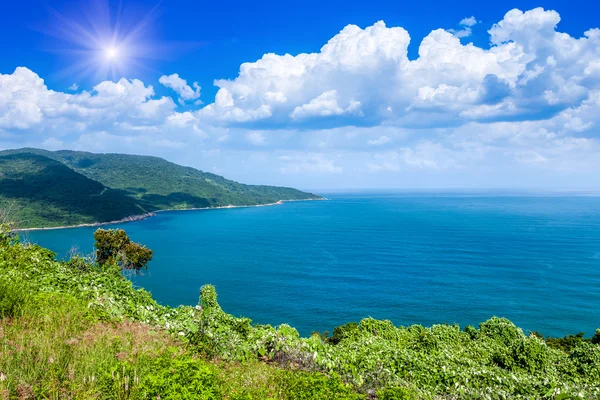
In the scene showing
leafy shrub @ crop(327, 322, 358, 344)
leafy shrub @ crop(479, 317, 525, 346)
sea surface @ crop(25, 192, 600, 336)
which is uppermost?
leafy shrub @ crop(479, 317, 525, 346)

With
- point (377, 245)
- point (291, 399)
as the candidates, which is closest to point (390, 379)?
point (291, 399)

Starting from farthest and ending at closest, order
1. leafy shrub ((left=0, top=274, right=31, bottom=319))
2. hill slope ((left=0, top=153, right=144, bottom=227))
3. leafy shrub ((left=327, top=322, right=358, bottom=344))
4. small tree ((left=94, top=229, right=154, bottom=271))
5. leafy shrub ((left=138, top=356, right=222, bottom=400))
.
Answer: hill slope ((left=0, top=153, right=144, bottom=227))
small tree ((left=94, top=229, right=154, bottom=271))
leafy shrub ((left=327, top=322, right=358, bottom=344))
leafy shrub ((left=0, top=274, right=31, bottom=319))
leafy shrub ((left=138, top=356, right=222, bottom=400))

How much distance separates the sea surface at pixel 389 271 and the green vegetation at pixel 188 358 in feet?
138

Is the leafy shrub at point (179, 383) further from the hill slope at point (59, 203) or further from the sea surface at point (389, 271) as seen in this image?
the hill slope at point (59, 203)

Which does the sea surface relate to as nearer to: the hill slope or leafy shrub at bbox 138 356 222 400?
the hill slope

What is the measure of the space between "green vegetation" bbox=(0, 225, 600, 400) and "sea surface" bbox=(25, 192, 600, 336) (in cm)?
4217

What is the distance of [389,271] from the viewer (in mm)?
82062

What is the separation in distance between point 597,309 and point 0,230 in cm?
7745

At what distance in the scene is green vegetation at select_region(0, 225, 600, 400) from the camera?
5.64m

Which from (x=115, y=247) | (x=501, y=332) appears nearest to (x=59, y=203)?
(x=115, y=247)

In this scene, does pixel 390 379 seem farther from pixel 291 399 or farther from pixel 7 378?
pixel 7 378

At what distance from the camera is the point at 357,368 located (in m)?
Result: 9.78

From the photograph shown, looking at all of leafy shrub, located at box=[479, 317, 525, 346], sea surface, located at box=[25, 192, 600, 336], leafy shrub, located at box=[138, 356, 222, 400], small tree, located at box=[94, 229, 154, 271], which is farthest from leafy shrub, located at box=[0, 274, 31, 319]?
sea surface, located at box=[25, 192, 600, 336]

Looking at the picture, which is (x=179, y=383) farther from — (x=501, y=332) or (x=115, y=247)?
(x=115, y=247)
